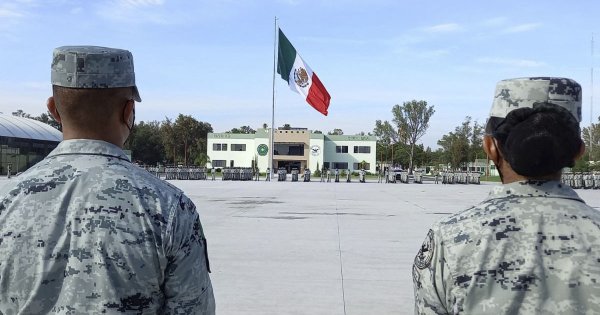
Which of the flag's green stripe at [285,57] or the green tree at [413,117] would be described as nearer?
the flag's green stripe at [285,57]

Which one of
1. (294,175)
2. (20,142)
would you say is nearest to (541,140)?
(294,175)

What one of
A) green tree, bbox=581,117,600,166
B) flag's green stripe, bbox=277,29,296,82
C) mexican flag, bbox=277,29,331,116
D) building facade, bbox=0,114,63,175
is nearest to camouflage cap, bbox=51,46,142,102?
mexican flag, bbox=277,29,331,116

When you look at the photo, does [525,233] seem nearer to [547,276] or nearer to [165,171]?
[547,276]

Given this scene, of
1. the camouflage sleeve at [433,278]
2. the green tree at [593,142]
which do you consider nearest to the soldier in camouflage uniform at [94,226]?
the camouflage sleeve at [433,278]

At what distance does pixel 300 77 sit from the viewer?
1538 inches

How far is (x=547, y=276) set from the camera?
Answer: 1.86m

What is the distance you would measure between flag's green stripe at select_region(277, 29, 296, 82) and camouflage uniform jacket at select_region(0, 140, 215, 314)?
37671 millimetres

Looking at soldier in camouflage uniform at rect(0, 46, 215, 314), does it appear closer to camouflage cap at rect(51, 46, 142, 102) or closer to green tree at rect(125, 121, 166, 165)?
camouflage cap at rect(51, 46, 142, 102)

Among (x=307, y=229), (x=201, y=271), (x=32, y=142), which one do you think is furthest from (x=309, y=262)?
(x=32, y=142)

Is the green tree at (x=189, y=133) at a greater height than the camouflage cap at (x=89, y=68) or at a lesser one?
greater

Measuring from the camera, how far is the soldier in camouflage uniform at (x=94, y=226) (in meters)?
1.96

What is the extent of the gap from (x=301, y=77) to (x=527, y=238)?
123 feet

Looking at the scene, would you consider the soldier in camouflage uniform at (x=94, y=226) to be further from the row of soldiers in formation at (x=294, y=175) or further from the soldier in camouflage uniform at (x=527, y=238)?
the row of soldiers in formation at (x=294, y=175)

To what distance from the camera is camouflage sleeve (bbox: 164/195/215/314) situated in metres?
2.02
